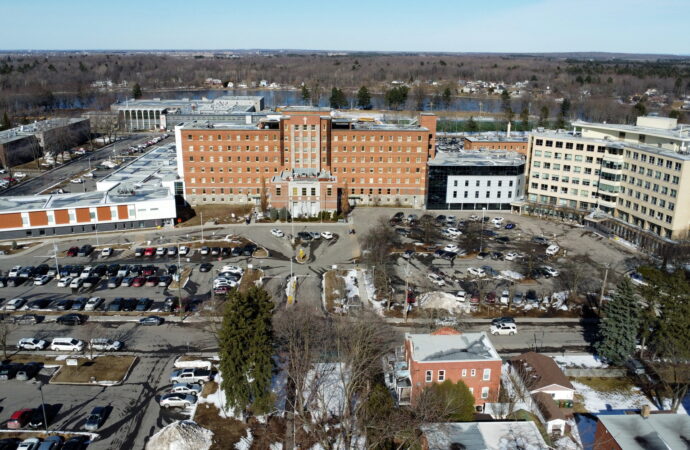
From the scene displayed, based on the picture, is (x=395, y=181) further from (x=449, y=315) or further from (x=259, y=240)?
(x=449, y=315)

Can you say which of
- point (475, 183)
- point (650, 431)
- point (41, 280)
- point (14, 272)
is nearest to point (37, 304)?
point (41, 280)

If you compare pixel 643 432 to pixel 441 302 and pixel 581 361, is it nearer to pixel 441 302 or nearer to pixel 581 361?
pixel 581 361

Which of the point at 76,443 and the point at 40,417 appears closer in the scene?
the point at 76,443

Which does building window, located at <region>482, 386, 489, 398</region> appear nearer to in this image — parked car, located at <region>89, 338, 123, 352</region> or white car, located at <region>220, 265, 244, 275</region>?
parked car, located at <region>89, 338, 123, 352</region>

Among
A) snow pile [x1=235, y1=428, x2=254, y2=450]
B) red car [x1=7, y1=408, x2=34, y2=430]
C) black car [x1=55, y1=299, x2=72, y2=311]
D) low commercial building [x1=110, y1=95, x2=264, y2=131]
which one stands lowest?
snow pile [x1=235, y1=428, x2=254, y2=450]

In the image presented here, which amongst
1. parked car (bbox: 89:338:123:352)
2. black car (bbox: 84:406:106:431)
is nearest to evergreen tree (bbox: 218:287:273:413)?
black car (bbox: 84:406:106:431)

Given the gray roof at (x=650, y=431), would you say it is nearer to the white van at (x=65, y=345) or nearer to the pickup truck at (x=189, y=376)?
the pickup truck at (x=189, y=376)
